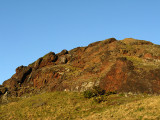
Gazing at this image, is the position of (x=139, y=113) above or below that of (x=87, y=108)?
below

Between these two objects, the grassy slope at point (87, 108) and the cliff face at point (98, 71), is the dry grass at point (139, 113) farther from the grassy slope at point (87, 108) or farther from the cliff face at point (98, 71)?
the cliff face at point (98, 71)

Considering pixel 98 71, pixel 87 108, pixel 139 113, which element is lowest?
pixel 139 113

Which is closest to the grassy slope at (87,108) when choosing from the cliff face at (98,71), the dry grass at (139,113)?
the dry grass at (139,113)

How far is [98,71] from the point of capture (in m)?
42.1

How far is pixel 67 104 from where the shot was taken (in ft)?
105

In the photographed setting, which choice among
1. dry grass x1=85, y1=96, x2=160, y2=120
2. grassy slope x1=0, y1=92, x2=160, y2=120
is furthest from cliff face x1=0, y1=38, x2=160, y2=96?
dry grass x1=85, y1=96, x2=160, y2=120

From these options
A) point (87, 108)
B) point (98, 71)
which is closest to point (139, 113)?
point (87, 108)

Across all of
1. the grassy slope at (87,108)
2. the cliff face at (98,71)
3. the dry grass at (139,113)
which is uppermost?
the cliff face at (98,71)

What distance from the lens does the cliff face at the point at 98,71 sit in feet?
112

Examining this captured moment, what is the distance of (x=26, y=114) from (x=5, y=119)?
11.3 ft

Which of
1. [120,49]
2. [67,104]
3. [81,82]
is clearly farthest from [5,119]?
[120,49]

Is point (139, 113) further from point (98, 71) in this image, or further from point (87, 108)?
point (98, 71)

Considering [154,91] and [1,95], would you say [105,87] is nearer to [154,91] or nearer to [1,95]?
[154,91]

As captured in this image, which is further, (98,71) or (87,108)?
(98,71)
